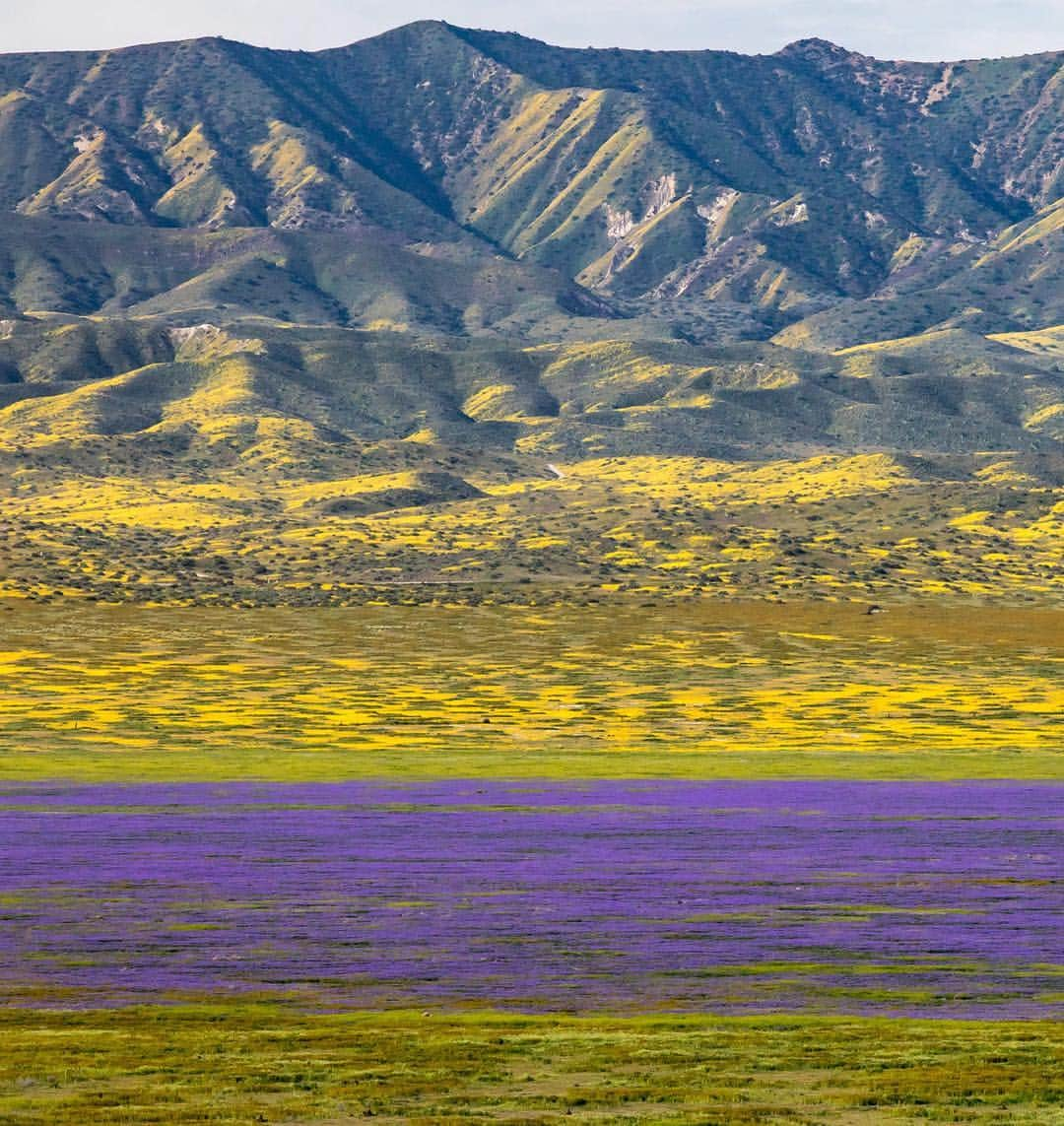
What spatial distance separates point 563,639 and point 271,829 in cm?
10840

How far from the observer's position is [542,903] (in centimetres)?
4019

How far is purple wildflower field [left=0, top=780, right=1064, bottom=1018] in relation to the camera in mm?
32469

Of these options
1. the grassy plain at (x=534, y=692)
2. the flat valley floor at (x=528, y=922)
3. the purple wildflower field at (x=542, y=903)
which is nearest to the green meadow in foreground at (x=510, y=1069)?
the flat valley floor at (x=528, y=922)

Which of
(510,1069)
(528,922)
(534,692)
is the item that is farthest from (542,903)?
(534,692)

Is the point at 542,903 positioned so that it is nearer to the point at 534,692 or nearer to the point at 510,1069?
the point at 510,1069

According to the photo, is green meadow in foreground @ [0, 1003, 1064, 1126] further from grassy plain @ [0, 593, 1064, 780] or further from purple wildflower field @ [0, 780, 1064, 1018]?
grassy plain @ [0, 593, 1064, 780]

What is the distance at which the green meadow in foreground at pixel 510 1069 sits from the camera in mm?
24719

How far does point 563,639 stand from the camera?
161 metres

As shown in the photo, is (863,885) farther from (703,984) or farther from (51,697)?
(51,697)

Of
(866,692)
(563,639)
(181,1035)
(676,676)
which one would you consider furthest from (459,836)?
(563,639)

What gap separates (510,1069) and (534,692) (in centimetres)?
9382

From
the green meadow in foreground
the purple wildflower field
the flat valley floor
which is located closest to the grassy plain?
the flat valley floor

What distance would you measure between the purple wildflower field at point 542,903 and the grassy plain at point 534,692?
1691 centimetres

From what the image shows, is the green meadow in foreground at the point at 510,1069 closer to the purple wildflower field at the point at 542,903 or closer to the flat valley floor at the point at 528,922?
the flat valley floor at the point at 528,922
